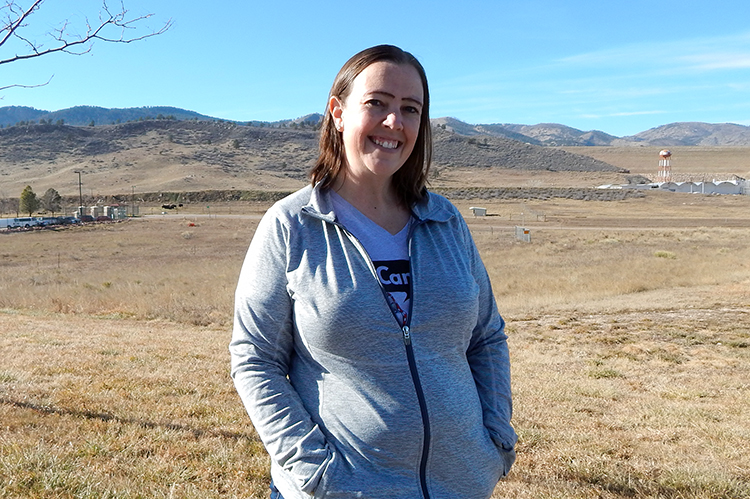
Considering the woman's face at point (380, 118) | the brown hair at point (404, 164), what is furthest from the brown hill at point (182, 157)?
the woman's face at point (380, 118)

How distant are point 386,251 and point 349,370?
0.41m

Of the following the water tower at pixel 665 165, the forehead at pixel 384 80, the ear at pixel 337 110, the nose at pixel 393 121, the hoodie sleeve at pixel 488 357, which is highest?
the water tower at pixel 665 165

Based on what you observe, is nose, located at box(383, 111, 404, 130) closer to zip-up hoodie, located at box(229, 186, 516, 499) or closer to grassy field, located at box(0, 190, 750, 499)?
zip-up hoodie, located at box(229, 186, 516, 499)

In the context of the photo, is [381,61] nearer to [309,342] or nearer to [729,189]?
[309,342]

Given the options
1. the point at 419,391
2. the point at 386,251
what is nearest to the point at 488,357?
the point at 419,391

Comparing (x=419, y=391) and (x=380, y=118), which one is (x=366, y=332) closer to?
(x=419, y=391)

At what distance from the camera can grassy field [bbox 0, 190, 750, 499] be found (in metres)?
3.87

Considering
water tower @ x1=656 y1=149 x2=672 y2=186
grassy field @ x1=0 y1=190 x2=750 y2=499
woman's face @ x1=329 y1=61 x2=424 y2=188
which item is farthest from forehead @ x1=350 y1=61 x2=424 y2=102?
water tower @ x1=656 y1=149 x2=672 y2=186

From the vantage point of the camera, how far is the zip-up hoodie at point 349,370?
1848 millimetres

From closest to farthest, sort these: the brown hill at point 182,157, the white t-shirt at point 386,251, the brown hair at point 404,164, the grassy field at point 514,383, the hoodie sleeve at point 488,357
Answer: the white t-shirt at point 386,251, the brown hair at point 404,164, the hoodie sleeve at point 488,357, the grassy field at point 514,383, the brown hill at point 182,157

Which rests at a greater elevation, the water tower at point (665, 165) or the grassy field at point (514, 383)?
the water tower at point (665, 165)

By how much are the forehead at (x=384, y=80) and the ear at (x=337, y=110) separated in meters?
0.08

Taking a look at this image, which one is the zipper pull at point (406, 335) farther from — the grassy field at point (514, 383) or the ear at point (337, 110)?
the grassy field at point (514, 383)

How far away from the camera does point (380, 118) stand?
2043 mm
